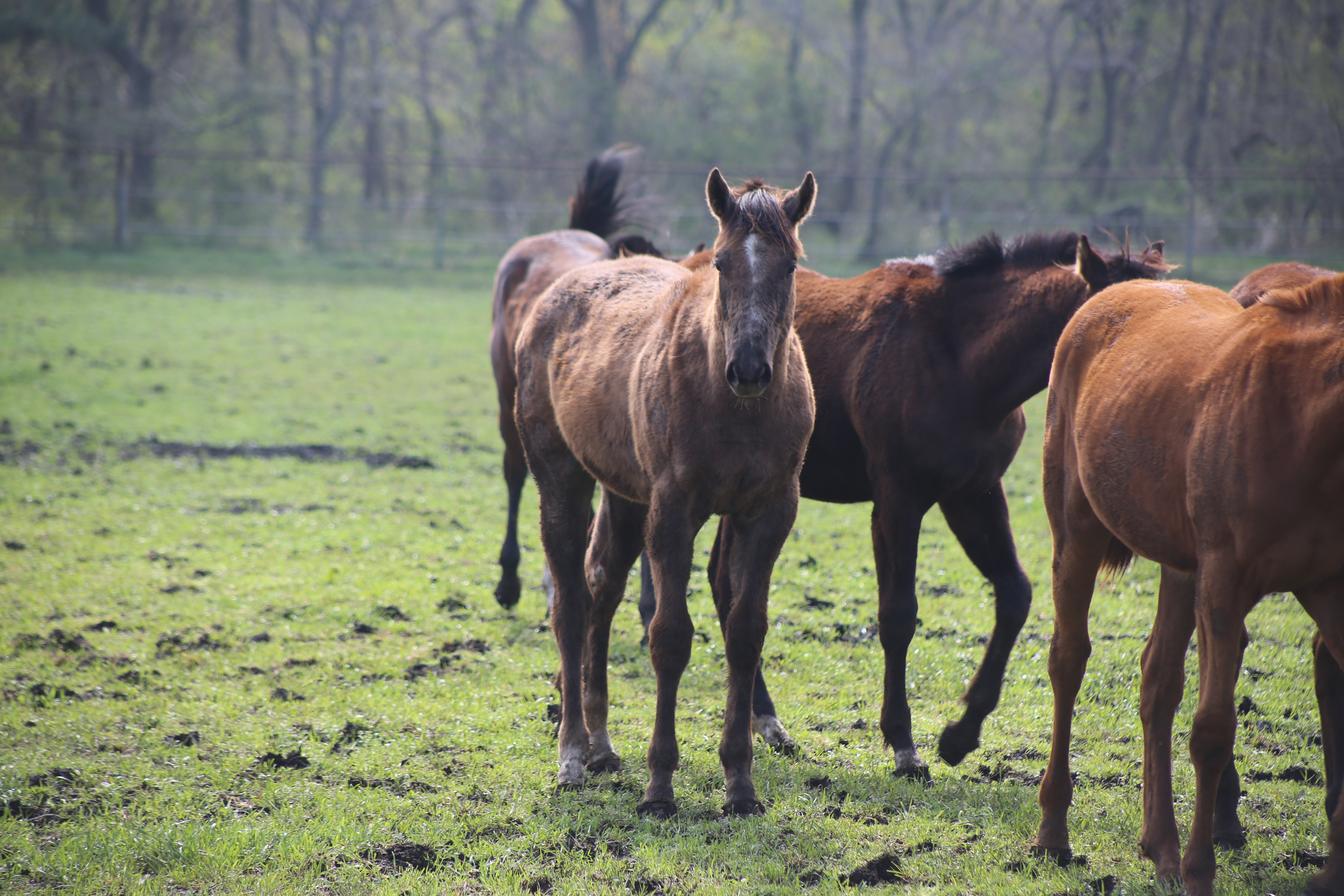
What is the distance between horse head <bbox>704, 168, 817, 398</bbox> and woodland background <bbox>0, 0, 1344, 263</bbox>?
17813 mm

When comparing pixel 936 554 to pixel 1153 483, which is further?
pixel 936 554

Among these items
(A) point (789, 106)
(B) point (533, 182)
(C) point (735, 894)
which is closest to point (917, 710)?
(C) point (735, 894)

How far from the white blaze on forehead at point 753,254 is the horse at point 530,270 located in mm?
2662

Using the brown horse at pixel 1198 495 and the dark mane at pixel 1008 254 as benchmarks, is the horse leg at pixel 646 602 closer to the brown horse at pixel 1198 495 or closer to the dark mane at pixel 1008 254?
the dark mane at pixel 1008 254

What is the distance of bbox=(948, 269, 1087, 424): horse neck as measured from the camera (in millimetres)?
4324

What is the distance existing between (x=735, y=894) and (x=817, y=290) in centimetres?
308

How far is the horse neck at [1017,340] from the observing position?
14.2ft

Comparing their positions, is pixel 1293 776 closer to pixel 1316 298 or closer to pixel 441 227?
pixel 1316 298

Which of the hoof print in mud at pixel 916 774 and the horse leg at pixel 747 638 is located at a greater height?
the horse leg at pixel 747 638

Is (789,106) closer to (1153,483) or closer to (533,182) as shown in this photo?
(533,182)

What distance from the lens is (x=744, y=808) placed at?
12.2ft

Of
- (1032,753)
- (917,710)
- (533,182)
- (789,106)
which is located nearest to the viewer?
(1032,753)

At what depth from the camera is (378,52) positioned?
31000 mm

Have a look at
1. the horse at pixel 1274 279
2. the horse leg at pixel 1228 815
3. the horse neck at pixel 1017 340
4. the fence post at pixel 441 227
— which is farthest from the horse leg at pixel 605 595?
the fence post at pixel 441 227
